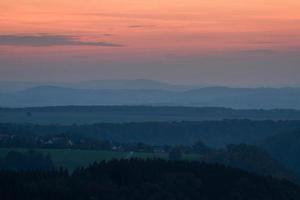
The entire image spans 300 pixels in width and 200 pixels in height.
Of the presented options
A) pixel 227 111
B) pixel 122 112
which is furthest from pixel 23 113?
pixel 227 111

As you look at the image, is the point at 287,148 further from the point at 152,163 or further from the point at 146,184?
the point at 146,184

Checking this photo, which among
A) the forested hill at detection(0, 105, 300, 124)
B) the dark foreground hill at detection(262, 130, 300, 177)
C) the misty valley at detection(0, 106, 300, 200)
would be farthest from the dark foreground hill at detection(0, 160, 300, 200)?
the forested hill at detection(0, 105, 300, 124)

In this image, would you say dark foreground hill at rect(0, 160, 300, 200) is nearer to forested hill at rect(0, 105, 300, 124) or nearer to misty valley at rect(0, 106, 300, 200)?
misty valley at rect(0, 106, 300, 200)

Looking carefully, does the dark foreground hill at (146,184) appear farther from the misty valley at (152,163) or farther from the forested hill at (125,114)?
the forested hill at (125,114)

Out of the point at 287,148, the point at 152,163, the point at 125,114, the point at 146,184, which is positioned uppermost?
the point at 125,114

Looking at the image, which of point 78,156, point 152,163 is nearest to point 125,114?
point 78,156

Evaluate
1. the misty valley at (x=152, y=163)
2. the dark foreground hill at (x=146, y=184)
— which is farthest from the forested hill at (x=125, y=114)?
the dark foreground hill at (x=146, y=184)

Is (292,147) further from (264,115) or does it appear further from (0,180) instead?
(264,115)
